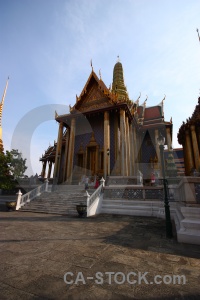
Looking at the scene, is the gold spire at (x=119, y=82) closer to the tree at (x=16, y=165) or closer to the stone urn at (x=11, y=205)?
the tree at (x=16, y=165)

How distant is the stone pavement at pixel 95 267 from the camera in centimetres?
192

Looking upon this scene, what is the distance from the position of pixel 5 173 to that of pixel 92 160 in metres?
7.87

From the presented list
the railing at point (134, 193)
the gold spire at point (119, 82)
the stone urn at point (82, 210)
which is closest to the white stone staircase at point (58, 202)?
the stone urn at point (82, 210)

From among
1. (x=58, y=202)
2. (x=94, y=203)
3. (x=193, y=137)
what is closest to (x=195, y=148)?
(x=193, y=137)

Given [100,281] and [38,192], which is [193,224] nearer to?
[100,281]

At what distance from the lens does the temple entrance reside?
15273 mm

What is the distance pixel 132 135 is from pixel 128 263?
15215mm

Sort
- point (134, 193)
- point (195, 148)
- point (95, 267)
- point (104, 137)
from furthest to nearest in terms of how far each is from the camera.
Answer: point (195, 148) < point (104, 137) < point (134, 193) < point (95, 267)

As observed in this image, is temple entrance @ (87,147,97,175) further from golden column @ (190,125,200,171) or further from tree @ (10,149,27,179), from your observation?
golden column @ (190,125,200,171)

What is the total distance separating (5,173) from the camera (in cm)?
1328

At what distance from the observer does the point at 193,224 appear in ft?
13.6

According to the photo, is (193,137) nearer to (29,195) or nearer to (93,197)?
(93,197)

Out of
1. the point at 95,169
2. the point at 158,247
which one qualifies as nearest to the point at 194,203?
the point at 158,247

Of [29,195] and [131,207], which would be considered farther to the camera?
[29,195]
